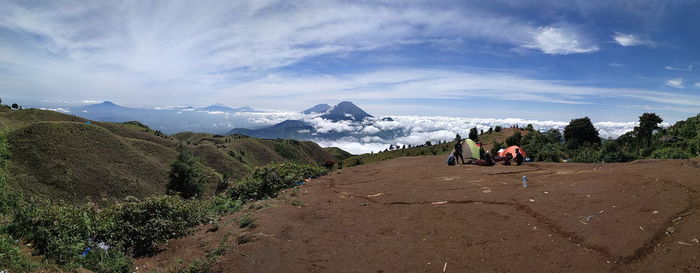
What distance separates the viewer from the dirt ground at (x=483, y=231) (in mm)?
5512

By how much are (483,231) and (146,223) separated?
7747 millimetres

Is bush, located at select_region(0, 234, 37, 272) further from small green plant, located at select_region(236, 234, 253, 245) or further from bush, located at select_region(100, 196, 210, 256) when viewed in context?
small green plant, located at select_region(236, 234, 253, 245)

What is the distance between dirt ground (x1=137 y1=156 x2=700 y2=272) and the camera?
551 centimetres

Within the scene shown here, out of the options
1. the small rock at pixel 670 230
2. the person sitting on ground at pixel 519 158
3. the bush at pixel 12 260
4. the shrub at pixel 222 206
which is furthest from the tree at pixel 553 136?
the bush at pixel 12 260

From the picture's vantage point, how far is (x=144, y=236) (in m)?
7.55

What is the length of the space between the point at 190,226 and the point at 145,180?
48.7 metres

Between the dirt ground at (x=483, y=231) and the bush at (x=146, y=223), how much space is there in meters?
0.41

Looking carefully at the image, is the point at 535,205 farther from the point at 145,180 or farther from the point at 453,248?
the point at 145,180

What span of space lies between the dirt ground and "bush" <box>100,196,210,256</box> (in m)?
0.41

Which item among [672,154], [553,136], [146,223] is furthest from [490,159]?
[553,136]

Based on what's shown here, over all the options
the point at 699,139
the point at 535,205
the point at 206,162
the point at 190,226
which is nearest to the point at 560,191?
the point at 535,205

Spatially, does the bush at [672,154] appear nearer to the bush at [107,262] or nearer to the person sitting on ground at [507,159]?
the person sitting on ground at [507,159]

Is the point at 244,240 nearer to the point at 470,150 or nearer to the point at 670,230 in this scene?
the point at 670,230

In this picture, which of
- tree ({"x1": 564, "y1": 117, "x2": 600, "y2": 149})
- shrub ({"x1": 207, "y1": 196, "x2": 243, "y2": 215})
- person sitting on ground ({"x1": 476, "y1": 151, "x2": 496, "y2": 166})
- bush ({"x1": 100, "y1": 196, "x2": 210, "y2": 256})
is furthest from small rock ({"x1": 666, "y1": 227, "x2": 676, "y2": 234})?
tree ({"x1": 564, "y1": 117, "x2": 600, "y2": 149})
